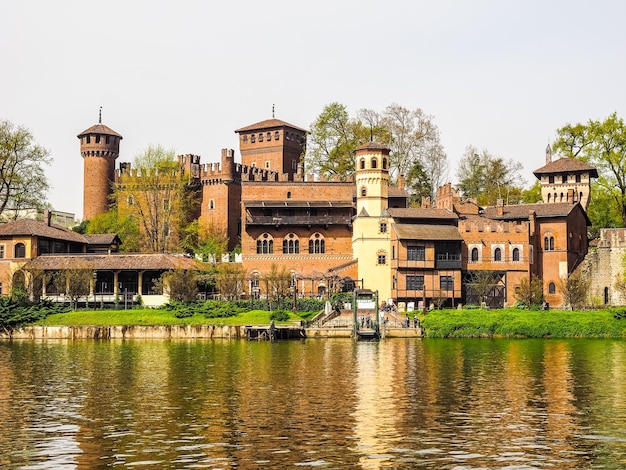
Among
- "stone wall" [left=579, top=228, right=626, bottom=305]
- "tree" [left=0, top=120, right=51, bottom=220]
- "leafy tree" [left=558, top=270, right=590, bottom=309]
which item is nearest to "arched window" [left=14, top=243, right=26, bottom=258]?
"tree" [left=0, top=120, right=51, bottom=220]

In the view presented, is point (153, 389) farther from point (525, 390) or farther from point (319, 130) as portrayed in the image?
point (319, 130)

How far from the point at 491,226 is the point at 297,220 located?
1456cm

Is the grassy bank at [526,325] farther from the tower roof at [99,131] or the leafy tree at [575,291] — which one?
the tower roof at [99,131]

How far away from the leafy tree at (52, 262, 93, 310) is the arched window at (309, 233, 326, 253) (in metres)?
17.3

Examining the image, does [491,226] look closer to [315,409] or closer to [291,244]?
[291,244]

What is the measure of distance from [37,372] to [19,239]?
3298 centimetres

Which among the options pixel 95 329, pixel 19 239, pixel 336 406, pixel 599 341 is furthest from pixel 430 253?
pixel 336 406

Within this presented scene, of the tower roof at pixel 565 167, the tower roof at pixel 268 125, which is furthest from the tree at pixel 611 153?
the tower roof at pixel 268 125

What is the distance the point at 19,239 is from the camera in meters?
66.2

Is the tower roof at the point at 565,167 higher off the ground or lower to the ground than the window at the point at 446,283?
higher

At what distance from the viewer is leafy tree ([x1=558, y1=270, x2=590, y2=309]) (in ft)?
196

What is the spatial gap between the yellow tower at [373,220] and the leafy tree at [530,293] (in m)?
9.01

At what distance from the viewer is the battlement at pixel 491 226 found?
65.8 m

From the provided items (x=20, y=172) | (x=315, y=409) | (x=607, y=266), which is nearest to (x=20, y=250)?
(x=20, y=172)
